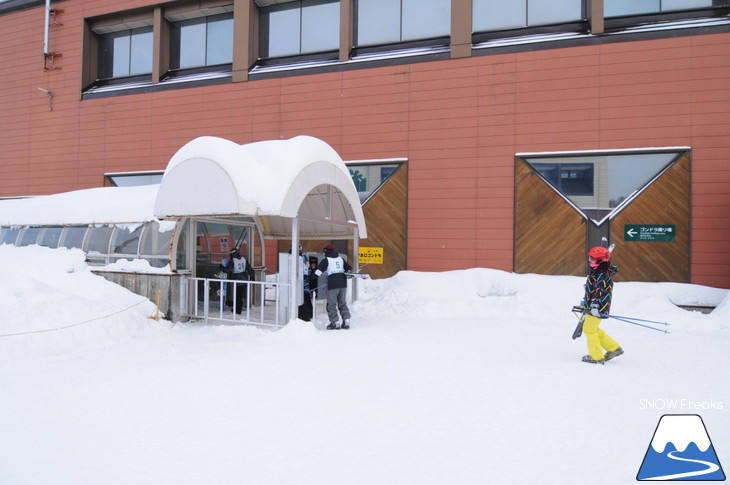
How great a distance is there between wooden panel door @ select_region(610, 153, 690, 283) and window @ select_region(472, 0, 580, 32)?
198 inches

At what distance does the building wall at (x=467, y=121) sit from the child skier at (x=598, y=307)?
625 centimetres

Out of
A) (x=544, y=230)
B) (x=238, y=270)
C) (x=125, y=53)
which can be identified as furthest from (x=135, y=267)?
(x=125, y=53)

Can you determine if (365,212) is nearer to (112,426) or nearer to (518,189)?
(518,189)

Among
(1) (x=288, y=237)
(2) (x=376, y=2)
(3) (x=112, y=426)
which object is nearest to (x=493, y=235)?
(1) (x=288, y=237)

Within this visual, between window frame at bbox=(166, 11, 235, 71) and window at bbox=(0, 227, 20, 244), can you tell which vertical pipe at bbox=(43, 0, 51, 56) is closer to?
window frame at bbox=(166, 11, 235, 71)

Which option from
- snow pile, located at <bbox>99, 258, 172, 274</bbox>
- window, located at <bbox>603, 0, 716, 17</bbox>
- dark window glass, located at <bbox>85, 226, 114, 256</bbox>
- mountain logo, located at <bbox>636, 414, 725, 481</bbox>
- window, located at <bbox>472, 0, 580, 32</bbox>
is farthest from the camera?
window, located at <bbox>472, 0, 580, 32</bbox>

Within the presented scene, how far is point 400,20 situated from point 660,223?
9.43m

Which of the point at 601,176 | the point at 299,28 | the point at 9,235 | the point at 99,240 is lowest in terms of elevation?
the point at 99,240

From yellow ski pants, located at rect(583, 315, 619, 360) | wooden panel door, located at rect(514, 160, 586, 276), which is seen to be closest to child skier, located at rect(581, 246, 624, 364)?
yellow ski pants, located at rect(583, 315, 619, 360)

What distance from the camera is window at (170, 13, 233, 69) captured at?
1666 cm

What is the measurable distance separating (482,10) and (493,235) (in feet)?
21.7

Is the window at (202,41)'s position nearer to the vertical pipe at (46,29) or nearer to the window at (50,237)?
the vertical pipe at (46,29)

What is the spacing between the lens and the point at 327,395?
5.18 m

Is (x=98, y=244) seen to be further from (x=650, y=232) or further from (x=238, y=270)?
(x=650, y=232)
